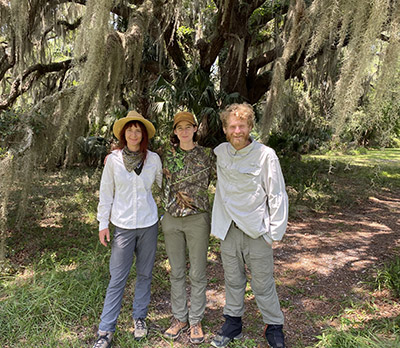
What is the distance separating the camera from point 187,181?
230cm

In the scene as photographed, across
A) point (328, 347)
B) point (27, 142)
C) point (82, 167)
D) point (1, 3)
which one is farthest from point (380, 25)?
point (82, 167)

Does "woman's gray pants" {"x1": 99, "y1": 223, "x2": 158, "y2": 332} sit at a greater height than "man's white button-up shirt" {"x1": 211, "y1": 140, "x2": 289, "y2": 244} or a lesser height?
lesser

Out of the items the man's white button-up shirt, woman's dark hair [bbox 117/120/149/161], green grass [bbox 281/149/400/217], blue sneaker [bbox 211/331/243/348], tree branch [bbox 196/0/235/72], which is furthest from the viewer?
green grass [bbox 281/149/400/217]

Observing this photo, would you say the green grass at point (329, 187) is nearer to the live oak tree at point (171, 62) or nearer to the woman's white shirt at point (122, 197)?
the live oak tree at point (171, 62)

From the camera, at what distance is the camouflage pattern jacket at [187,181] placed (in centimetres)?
228

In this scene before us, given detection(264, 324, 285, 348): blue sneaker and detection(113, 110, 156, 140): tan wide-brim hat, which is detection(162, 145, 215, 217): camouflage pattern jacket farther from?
detection(264, 324, 285, 348): blue sneaker

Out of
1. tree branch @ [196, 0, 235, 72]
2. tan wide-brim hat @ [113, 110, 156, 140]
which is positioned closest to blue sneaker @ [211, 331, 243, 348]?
tan wide-brim hat @ [113, 110, 156, 140]

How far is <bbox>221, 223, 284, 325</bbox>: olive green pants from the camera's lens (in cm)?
216

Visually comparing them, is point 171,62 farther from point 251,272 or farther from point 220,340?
point 220,340

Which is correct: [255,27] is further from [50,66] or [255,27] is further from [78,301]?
[78,301]

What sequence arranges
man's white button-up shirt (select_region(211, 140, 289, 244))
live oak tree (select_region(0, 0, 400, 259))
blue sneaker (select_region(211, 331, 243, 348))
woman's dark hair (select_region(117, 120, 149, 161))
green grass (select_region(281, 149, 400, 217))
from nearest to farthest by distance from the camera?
1. man's white button-up shirt (select_region(211, 140, 289, 244))
2. blue sneaker (select_region(211, 331, 243, 348))
3. woman's dark hair (select_region(117, 120, 149, 161))
4. live oak tree (select_region(0, 0, 400, 259))
5. green grass (select_region(281, 149, 400, 217))

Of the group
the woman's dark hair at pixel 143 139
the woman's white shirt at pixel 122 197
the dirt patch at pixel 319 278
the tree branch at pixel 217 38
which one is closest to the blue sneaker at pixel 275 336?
the dirt patch at pixel 319 278

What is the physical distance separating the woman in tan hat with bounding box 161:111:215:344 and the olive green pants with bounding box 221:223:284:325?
200 mm

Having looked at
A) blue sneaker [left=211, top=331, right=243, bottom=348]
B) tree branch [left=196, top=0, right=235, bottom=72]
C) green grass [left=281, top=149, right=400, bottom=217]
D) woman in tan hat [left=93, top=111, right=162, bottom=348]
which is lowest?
blue sneaker [left=211, top=331, right=243, bottom=348]
